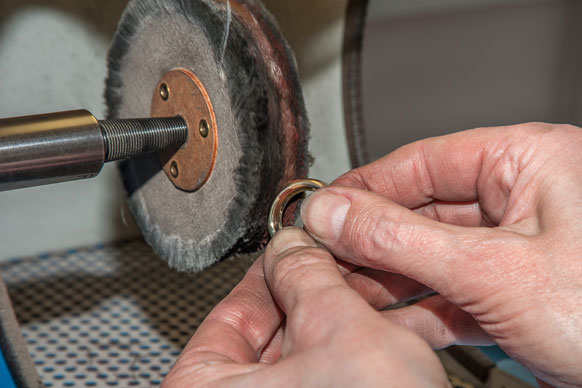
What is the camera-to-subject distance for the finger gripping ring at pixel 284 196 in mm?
562

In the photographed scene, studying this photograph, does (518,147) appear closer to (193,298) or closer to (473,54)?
(193,298)

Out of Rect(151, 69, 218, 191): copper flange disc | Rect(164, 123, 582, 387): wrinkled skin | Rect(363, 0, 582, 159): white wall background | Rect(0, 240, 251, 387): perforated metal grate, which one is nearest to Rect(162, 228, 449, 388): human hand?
Rect(164, 123, 582, 387): wrinkled skin

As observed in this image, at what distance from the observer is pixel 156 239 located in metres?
0.68

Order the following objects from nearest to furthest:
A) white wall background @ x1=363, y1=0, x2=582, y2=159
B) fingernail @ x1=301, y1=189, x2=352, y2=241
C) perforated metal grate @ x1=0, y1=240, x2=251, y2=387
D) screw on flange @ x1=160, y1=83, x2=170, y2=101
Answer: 1. fingernail @ x1=301, y1=189, x2=352, y2=241
2. screw on flange @ x1=160, y1=83, x2=170, y2=101
3. perforated metal grate @ x1=0, y1=240, x2=251, y2=387
4. white wall background @ x1=363, y1=0, x2=582, y2=159

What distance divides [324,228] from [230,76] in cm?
15

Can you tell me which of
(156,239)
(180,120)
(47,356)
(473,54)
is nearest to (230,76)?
(180,120)

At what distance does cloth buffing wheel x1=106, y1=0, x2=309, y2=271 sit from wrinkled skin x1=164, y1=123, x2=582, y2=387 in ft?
0.16

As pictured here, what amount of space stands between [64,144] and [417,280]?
321 millimetres

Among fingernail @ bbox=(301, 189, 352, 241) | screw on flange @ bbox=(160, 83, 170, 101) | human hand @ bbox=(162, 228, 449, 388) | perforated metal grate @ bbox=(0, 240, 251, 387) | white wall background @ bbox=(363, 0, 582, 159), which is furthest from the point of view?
white wall background @ bbox=(363, 0, 582, 159)

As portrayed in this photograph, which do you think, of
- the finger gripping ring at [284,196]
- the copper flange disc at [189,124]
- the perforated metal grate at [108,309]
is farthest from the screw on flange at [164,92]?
the perforated metal grate at [108,309]

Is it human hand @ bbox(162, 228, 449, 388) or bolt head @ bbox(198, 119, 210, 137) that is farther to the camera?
bolt head @ bbox(198, 119, 210, 137)

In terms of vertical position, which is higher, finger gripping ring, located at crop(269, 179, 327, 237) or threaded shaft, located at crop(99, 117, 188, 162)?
threaded shaft, located at crop(99, 117, 188, 162)

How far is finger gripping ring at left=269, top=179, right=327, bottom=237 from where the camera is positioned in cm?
56

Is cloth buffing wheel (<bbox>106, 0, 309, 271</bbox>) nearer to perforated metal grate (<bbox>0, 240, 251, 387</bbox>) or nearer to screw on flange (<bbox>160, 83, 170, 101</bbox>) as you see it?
screw on flange (<bbox>160, 83, 170, 101</bbox>)
